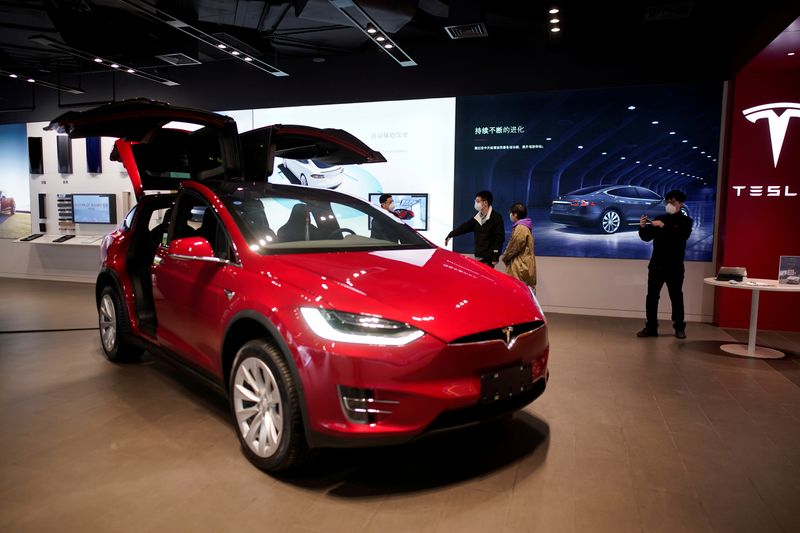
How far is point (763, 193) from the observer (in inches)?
234

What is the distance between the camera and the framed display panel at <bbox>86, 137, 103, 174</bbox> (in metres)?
9.55

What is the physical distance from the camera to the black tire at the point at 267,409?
7.20 feet

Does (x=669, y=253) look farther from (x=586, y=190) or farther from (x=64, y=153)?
(x=64, y=153)

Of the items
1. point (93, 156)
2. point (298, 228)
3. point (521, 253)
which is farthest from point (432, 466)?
point (93, 156)

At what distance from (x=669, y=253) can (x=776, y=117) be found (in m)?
2.16

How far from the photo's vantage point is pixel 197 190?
10.3 ft

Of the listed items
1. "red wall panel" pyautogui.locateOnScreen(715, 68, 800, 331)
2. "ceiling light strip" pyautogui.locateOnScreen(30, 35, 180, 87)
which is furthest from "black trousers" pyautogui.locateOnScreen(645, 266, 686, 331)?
"ceiling light strip" pyautogui.locateOnScreen(30, 35, 180, 87)

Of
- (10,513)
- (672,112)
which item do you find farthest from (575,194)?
(10,513)

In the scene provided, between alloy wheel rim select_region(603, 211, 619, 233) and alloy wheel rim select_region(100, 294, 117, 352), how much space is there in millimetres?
5779

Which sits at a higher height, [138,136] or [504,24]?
[504,24]

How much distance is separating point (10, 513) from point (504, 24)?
22.9 feet

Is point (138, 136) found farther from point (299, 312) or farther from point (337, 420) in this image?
point (337, 420)

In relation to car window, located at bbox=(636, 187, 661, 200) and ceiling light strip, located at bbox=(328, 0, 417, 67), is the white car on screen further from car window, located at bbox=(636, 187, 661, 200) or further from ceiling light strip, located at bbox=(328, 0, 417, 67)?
car window, located at bbox=(636, 187, 661, 200)

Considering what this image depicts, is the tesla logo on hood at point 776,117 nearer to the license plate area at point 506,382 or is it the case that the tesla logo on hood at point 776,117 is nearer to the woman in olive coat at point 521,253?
the woman in olive coat at point 521,253
